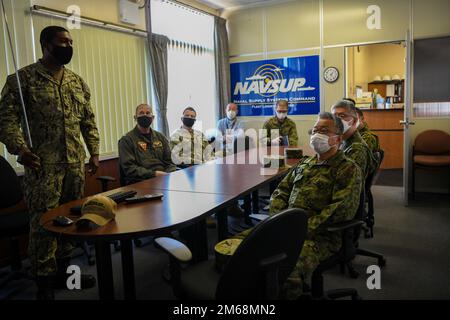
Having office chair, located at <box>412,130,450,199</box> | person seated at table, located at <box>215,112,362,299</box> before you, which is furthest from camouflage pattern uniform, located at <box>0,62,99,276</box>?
office chair, located at <box>412,130,450,199</box>

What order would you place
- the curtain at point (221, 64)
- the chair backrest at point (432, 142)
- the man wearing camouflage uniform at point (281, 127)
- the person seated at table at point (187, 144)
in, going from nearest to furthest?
the person seated at table at point (187, 144) → the chair backrest at point (432, 142) → the man wearing camouflage uniform at point (281, 127) → the curtain at point (221, 64)

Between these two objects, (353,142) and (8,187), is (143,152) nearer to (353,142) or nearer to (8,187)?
(8,187)

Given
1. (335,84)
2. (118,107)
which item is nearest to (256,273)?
(118,107)

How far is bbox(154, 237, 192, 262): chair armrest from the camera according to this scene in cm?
154

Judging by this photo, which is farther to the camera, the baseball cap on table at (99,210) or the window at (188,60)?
the window at (188,60)

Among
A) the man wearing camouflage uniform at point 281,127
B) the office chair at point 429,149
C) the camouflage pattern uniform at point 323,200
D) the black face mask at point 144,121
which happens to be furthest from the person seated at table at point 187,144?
the office chair at point 429,149

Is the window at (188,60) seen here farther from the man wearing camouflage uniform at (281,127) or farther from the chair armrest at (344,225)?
the chair armrest at (344,225)

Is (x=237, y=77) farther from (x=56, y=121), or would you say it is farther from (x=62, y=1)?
(x=56, y=121)

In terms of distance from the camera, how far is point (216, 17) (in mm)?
6410

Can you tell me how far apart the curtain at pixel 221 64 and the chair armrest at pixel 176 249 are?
197 inches

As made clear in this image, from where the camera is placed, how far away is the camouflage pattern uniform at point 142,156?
11.6 feet

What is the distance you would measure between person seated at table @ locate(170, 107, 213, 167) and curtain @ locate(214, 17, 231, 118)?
2001 millimetres

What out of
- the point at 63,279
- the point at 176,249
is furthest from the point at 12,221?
the point at 176,249

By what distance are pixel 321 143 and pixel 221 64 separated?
4.64m
